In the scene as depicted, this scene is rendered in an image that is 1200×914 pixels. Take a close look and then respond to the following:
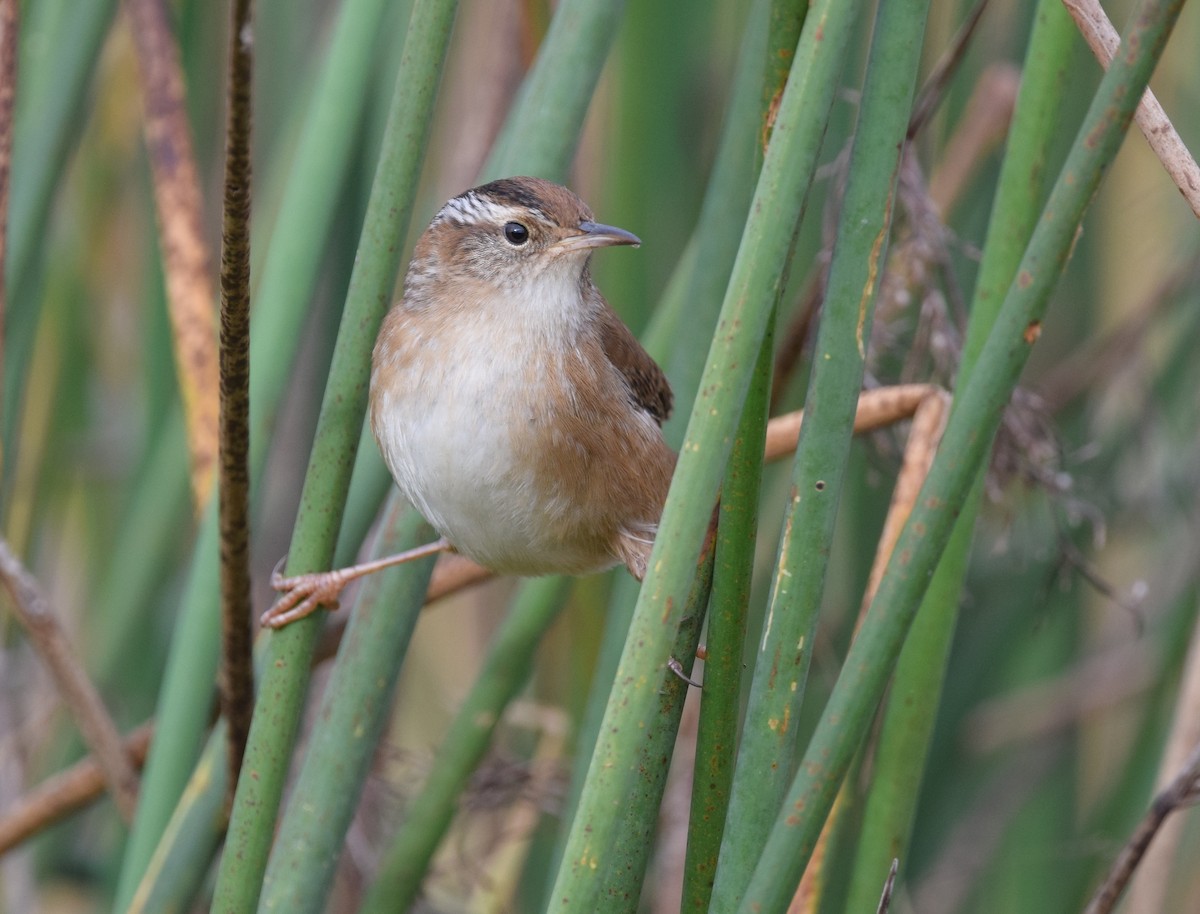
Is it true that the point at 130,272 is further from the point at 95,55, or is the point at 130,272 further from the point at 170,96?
the point at 95,55

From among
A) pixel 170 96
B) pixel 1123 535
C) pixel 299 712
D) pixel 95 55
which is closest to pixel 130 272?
pixel 170 96

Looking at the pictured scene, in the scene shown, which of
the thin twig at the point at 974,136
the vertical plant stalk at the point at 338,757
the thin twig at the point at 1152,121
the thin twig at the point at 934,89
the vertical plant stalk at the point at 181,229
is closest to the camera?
the thin twig at the point at 1152,121

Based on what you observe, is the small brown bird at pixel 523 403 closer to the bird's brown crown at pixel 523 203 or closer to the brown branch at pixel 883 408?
the bird's brown crown at pixel 523 203

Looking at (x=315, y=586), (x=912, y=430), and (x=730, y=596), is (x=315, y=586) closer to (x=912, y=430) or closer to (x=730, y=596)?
(x=730, y=596)

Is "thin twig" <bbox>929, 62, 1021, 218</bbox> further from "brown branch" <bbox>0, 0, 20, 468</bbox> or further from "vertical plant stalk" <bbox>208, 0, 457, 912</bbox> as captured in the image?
"brown branch" <bbox>0, 0, 20, 468</bbox>

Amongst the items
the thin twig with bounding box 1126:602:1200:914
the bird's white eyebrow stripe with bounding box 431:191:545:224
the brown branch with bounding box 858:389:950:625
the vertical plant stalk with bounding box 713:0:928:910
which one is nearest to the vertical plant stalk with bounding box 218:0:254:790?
the vertical plant stalk with bounding box 713:0:928:910

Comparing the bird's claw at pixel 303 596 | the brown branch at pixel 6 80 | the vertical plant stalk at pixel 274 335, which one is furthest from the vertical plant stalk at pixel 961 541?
the brown branch at pixel 6 80
